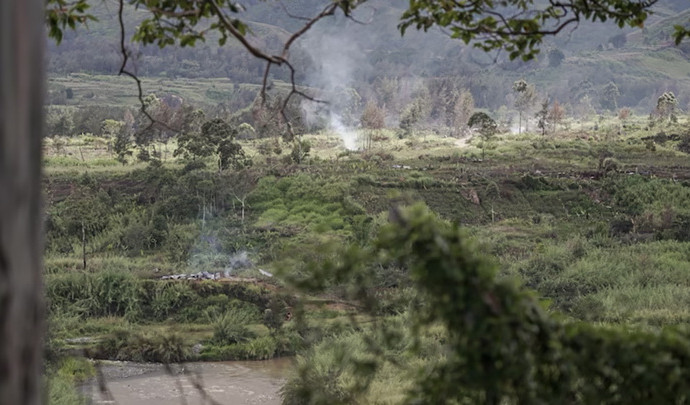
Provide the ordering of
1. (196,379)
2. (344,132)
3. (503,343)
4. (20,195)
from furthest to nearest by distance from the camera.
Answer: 1. (344,132)
2. (196,379)
3. (503,343)
4. (20,195)

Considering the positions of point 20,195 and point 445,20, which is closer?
point 20,195

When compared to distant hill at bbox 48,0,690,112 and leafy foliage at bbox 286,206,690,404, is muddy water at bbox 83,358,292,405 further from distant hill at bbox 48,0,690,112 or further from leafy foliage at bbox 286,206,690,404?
distant hill at bbox 48,0,690,112

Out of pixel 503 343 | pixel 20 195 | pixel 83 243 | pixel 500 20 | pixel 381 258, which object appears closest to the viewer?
pixel 20 195

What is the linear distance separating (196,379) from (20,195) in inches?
405

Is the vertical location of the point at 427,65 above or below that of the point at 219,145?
above

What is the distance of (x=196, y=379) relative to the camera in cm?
1097

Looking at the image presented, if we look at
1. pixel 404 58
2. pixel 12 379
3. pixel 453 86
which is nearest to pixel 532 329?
pixel 12 379

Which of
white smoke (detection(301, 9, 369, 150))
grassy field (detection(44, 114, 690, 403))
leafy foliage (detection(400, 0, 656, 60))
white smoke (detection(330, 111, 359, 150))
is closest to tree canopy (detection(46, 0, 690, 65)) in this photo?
leafy foliage (detection(400, 0, 656, 60))

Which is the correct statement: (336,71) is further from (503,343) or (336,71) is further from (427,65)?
(503,343)

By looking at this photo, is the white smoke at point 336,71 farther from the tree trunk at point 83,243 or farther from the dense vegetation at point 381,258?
the tree trunk at point 83,243

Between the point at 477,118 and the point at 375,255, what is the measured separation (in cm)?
2534

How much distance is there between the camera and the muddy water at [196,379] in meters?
10.7

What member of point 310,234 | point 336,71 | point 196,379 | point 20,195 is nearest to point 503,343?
point 20,195

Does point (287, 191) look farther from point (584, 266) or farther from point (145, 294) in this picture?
point (584, 266)
